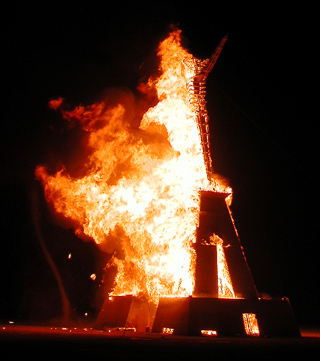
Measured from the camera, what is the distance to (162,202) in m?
32.0

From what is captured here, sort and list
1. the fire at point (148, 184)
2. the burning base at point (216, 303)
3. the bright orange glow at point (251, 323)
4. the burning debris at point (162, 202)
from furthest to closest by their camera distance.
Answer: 1. the fire at point (148, 184)
2. the bright orange glow at point (251, 323)
3. the burning debris at point (162, 202)
4. the burning base at point (216, 303)

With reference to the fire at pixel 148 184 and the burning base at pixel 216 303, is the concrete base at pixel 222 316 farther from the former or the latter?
the fire at pixel 148 184

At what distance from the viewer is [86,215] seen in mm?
34219

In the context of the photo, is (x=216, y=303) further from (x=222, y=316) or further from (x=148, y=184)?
(x=148, y=184)

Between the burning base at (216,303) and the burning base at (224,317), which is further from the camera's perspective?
the burning base at (216,303)

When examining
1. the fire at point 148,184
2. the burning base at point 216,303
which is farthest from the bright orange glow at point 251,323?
the fire at point 148,184

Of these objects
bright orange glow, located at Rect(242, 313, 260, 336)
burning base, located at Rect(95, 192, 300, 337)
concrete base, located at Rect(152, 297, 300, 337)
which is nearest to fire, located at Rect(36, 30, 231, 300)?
burning base, located at Rect(95, 192, 300, 337)

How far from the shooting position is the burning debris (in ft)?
94.1

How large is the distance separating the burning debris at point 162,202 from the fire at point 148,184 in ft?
0.24

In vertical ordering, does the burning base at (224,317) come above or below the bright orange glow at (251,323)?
below

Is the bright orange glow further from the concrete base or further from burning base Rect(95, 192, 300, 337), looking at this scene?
the concrete base

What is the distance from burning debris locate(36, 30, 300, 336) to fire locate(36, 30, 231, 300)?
0.07m

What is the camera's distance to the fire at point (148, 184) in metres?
31.0

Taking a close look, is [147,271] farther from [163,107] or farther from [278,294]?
[278,294]
